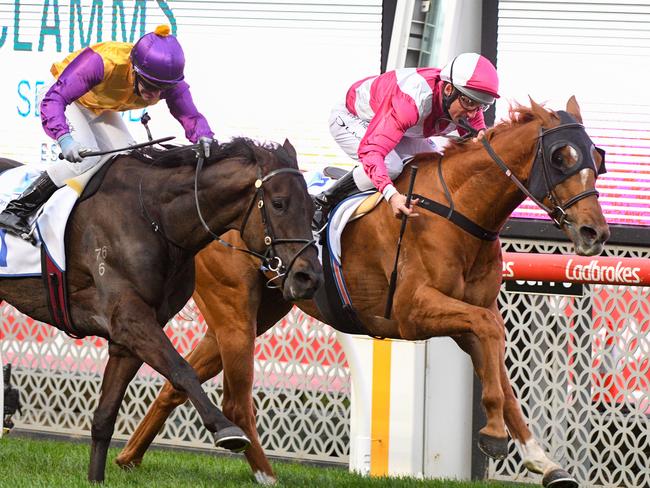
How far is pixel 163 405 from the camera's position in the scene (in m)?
6.59

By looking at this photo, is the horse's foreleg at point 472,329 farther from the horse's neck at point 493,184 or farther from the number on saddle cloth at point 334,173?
the number on saddle cloth at point 334,173

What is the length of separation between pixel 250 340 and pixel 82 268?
106 cm

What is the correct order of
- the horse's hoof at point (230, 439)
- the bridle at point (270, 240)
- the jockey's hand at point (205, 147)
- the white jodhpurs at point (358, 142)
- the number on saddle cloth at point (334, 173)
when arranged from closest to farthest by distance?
the horse's hoof at point (230, 439) < the bridle at point (270, 240) < the jockey's hand at point (205, 147) < the white jodhpurs at point (358, 142) < the number on saddle cloth at point (334, 173)

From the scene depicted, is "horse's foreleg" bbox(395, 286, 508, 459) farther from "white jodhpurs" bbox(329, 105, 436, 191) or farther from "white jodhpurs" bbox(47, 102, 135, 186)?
"white jodhpurs" bbox(47, 102, 135, 186)

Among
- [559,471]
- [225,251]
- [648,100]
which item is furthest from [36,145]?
[559,471]

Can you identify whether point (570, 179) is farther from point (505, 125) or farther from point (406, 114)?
point (406, 114)

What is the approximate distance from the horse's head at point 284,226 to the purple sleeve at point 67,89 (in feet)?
2.99

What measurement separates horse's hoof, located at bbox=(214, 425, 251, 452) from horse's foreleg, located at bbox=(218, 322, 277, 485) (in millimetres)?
1275

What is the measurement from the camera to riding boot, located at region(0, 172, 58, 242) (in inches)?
228

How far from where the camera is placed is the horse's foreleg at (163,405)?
6.58 meters

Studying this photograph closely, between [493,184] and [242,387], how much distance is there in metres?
1.63

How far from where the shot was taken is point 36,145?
8.52 m

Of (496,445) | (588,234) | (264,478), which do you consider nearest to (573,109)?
(588,234)

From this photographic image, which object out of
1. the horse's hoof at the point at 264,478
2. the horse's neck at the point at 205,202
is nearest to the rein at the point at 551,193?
the horse's neck at the point at 205,202
